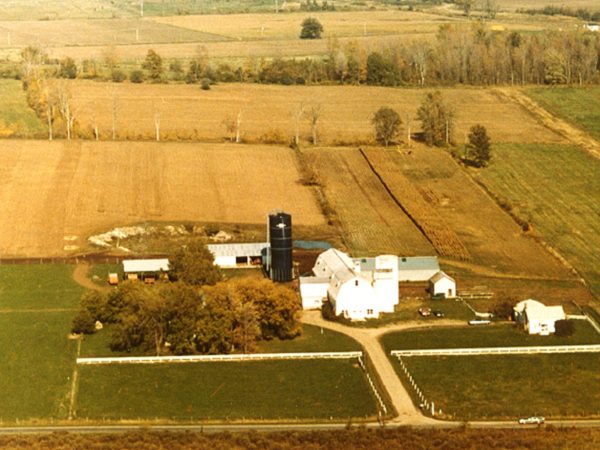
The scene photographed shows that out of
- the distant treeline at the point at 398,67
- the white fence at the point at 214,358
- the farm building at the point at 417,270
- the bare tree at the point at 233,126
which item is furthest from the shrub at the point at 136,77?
the white fence at the point at 214,358

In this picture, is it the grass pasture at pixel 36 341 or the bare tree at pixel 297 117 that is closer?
the grass pasture at pixel 36 341

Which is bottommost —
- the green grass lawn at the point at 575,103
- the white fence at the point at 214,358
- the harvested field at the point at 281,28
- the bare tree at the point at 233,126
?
the white fence at the point at 214,358

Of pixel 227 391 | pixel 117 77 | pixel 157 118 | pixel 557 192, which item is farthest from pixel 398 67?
pixel 227 391

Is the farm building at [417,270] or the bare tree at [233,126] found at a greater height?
the bare tree at [233,126]

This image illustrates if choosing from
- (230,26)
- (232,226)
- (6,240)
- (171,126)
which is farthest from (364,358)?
(230,26)

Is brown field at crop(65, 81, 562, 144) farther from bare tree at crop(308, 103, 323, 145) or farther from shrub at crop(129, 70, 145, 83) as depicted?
shrub at crop(129, 70, 145, 83)

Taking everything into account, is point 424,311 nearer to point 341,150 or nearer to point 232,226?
point 232,226

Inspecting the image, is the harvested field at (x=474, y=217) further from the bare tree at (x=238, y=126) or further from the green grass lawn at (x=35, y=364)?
the green grass lawn at (x=35, y=364)
